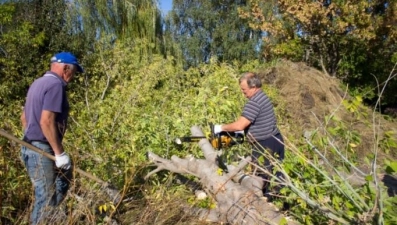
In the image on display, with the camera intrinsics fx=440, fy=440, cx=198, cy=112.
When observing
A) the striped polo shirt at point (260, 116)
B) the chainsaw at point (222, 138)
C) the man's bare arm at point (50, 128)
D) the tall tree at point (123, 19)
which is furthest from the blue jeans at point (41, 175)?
the tall tree at point (123, 19)

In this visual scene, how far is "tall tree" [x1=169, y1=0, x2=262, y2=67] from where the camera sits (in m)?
25.5

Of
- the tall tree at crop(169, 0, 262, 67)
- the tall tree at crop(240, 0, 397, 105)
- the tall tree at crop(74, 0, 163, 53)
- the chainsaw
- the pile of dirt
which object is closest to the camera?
the chainsaw

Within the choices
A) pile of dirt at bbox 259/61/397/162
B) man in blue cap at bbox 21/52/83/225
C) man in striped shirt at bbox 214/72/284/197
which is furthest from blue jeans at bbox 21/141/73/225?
pile of dirt at bbox 259/61/397/162

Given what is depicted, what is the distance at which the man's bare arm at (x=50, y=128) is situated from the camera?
3.09m

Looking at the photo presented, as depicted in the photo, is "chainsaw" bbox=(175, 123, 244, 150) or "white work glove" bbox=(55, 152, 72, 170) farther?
"chainsaw" bbox=(175, 123, 244, 150)

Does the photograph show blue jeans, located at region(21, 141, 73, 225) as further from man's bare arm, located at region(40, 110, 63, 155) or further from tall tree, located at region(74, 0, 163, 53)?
tall tree, located at region(74, 0, 163, 53)

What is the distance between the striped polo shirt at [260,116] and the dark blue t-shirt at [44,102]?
1788 millimetres

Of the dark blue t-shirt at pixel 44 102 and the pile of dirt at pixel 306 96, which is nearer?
the dark blue t-shirt at pixel 44 102

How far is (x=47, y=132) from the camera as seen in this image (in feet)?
10.2

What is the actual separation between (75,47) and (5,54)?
72.2 inches

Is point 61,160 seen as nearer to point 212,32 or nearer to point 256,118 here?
point 256,118

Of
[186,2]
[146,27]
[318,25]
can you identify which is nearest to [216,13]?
[186,2]

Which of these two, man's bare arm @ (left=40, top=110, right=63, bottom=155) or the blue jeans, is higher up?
man's bare arm @ (left=40, top=110, right=63, bottom=155)

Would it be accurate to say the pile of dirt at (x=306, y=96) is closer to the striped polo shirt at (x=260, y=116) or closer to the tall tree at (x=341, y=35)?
the tall tree at (x=341, y=35)
